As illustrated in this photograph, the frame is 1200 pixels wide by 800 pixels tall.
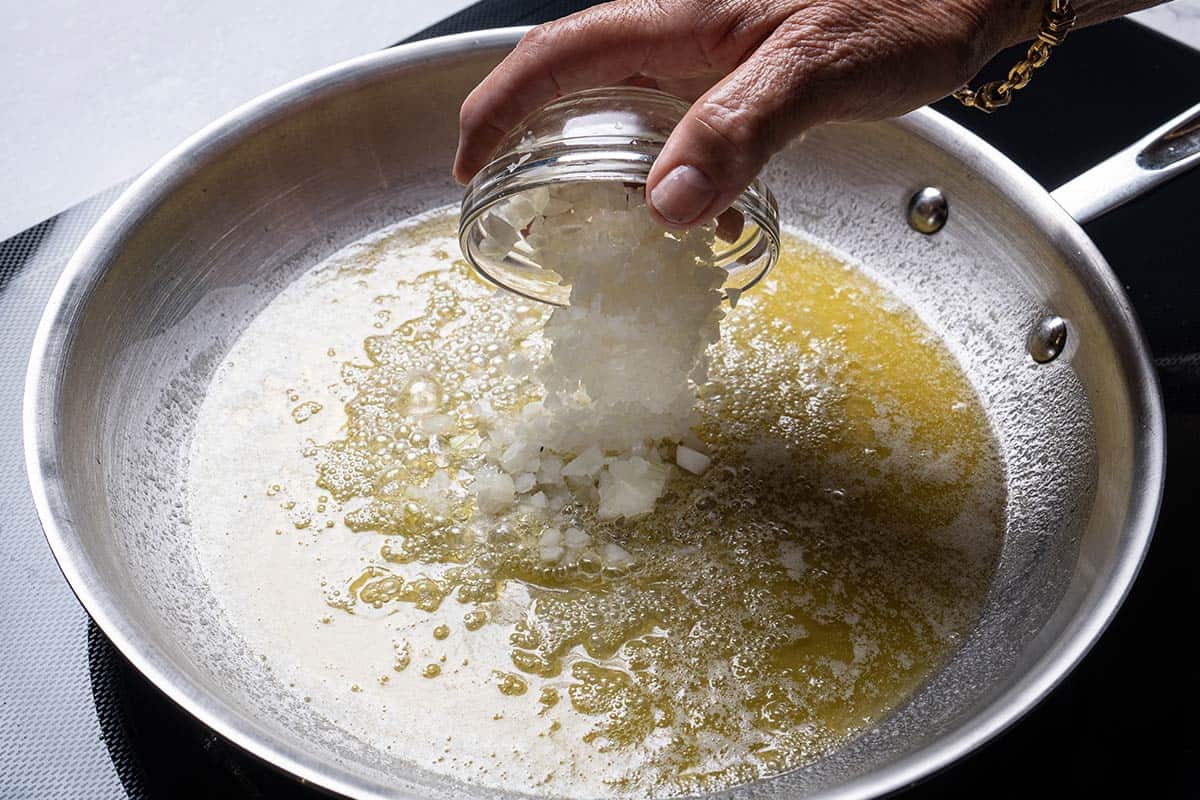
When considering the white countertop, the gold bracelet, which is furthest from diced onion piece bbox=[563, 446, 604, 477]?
the white countertop

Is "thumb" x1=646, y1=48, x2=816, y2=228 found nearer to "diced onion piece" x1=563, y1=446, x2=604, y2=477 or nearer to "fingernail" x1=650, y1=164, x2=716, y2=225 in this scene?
"fingernail" x1=650, y1=164, x2=716, y2=225

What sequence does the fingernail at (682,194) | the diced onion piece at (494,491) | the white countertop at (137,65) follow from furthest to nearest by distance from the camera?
the white countertop at (137,65) → the diced onion piece at (494,491) → the fingernail at (682,194)

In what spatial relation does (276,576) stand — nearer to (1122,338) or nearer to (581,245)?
(581,245)

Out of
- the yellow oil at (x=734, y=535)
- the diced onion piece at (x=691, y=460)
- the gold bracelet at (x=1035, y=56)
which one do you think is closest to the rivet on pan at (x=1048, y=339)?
the yellow oil at (x=734, y=535)

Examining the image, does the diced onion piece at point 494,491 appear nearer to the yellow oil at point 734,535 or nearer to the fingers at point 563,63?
the yellow oil at point 734,535

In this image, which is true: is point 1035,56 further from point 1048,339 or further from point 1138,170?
point 1048,339

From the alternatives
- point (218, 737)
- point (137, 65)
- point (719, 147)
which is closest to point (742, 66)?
point (719, 147)
